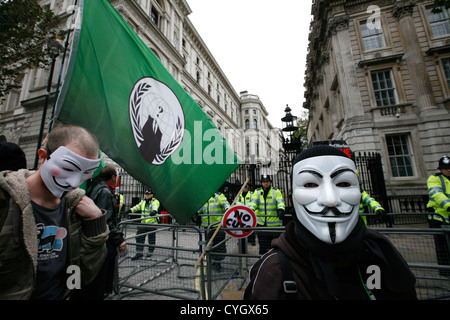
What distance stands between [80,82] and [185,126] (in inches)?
52.6

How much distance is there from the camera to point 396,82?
505 inches

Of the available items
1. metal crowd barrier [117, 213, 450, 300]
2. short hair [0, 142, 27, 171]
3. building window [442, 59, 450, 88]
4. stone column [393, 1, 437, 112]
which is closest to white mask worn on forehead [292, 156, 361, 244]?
metal crowd barrier [117, 213, 450, 300]

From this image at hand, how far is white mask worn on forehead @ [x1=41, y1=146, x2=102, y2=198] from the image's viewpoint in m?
1.23

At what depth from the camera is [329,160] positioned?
139 centimetres

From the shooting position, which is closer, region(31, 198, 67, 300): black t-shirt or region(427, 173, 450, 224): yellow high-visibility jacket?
region(31, 198, 67, 300): black t-shirt

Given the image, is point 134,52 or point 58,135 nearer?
point 58,135

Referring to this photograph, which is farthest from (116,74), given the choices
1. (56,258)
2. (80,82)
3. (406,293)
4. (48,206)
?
(406,293)

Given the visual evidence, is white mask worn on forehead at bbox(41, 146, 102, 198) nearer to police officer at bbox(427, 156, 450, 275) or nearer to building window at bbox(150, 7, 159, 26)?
police officer at bbox(427, 156, 450, 275)

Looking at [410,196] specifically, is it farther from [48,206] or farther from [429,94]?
[48,206]

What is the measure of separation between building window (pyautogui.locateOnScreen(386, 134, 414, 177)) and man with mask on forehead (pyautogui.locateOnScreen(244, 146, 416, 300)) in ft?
47.2

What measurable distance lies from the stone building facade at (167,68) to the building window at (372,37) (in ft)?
27.8

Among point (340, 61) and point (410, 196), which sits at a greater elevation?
point (340, 61)

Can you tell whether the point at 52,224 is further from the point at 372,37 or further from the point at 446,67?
the point at 446,67
